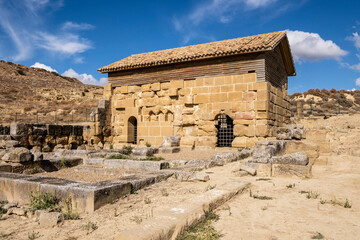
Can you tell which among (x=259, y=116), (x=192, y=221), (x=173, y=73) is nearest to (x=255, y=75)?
(x=259, y=116)

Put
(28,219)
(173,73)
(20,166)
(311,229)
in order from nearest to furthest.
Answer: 1. (311,229)
2. (28,219)
3. (20,166)
4. (173,73)

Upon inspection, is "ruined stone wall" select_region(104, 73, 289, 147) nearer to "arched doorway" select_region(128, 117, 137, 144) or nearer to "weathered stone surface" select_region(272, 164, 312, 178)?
"arched doorway" select_region(128, 117, 137, 144)

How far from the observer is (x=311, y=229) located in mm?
3334

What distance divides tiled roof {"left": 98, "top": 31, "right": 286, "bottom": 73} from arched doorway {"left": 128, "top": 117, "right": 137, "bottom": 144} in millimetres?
3180

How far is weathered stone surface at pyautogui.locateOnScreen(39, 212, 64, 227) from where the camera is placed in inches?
154

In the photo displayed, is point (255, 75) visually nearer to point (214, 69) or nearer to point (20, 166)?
point (214, 69)

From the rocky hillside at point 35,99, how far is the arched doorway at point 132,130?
10558 mm

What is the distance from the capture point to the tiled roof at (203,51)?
12.8 meters

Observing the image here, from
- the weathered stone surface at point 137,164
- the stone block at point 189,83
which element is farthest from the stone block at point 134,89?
the weathered stone surface at point 137,164

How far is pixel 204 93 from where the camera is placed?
14117 millimetres

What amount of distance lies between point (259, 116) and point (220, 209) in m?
9.15

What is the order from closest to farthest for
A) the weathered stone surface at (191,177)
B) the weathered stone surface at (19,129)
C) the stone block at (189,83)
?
1. the weathered stone surface at (191,177)
2. the weathered stone surface at (19,129)
3. the stone block at (189,83)

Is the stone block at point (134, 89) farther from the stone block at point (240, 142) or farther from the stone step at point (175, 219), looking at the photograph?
the stone step at point (175, 219)

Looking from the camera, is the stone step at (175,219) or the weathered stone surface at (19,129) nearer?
the stone step at (175,219)
